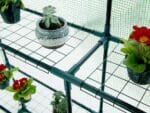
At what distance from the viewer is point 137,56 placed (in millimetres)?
756

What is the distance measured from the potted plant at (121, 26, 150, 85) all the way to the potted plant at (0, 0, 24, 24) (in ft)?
1.78

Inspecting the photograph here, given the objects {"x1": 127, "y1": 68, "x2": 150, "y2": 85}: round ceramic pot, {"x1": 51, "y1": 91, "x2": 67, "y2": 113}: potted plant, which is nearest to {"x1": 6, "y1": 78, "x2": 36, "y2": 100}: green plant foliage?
{"x1": 51, "y1": 91, "x2": 67, "y2": 113}: potted plant

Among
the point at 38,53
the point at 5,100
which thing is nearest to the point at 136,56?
the point at 38,53

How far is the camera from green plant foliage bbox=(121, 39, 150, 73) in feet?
2.41

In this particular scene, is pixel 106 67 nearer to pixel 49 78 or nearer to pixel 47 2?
pixel 47 2

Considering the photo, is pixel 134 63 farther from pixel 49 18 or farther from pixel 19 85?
pixel 19 85

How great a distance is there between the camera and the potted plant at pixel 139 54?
737 mm

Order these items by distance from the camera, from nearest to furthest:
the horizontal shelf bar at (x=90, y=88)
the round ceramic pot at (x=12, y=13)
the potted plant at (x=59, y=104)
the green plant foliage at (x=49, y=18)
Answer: the horizontal shelf bar at (x=90, y=88), the green plant foliage at (x=49, y=18), the round ceramic pot at (x=12, y=13), the potted plant at (x=59, y=104)

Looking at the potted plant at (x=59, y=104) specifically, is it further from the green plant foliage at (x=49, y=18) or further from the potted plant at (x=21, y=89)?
the green plant foliage at (x=49, y=18)

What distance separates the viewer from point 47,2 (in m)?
→ 1.26

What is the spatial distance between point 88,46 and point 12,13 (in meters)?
0.37

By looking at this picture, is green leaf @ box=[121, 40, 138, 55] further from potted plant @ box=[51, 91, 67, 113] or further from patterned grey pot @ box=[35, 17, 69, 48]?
potted plant @ box=[51, 91, 67, 113]

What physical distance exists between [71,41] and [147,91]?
1.26 ft

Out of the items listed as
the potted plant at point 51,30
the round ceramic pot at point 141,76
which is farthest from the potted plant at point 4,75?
the round ceramic pot at point 141,76
